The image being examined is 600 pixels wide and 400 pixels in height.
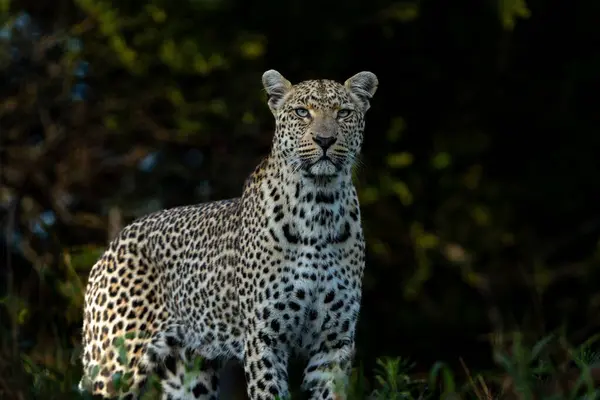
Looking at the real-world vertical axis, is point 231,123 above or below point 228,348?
above

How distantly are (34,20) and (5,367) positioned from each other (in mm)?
12320

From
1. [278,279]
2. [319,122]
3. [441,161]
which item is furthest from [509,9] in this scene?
[278,279]

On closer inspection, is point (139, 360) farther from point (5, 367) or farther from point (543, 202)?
point (543, 202)

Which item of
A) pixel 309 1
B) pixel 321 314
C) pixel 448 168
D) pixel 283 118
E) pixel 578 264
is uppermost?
pixel 309 1

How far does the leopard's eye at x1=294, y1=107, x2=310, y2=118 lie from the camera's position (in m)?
7.77

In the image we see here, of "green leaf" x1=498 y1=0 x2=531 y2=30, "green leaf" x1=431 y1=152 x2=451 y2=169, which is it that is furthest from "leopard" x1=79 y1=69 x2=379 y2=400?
"green leaf" x1=431 y1=152 x2=451 y2=169

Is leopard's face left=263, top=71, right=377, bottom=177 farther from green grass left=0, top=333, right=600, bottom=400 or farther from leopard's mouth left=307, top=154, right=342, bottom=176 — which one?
green grass left=0, top=333, right=600, bottom=400

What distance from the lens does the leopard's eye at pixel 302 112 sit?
7768 millimetres

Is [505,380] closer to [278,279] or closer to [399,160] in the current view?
[278,279]

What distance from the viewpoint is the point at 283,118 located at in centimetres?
788

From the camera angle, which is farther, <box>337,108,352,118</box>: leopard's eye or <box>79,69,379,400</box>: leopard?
<box>337,108,352,118</box>: leopard's eye

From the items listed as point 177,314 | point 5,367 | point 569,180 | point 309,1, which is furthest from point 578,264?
point 5,367

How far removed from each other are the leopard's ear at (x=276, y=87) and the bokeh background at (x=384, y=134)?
618 centimetres

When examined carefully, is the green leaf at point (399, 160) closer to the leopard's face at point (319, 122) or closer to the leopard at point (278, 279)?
the leopard at point (278, 279)
